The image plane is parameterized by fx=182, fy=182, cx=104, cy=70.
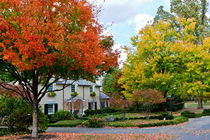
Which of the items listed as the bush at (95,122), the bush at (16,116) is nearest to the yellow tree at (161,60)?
the bush at (95,122)

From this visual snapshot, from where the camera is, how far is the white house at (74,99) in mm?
25584

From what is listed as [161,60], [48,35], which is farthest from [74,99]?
[48,35]

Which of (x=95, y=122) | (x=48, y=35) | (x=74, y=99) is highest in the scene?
(x=48, y=35)

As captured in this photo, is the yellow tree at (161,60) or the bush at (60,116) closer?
the yellow tree at (161,60)

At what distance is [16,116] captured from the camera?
43.0ft

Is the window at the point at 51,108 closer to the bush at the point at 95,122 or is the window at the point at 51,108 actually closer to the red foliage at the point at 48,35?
the bush at the point at 95,122

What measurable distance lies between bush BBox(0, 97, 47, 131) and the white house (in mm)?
10978

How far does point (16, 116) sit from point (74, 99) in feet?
49.8

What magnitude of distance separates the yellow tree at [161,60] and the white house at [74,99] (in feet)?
26.4

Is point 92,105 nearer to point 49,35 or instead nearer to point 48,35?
point 49,35

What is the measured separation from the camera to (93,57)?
8.23 metres

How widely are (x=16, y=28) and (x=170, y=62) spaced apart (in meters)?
21.0

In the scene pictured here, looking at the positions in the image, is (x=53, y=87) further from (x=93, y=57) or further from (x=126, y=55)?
(x=93, y=57)

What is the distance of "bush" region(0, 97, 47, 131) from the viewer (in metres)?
13.0
